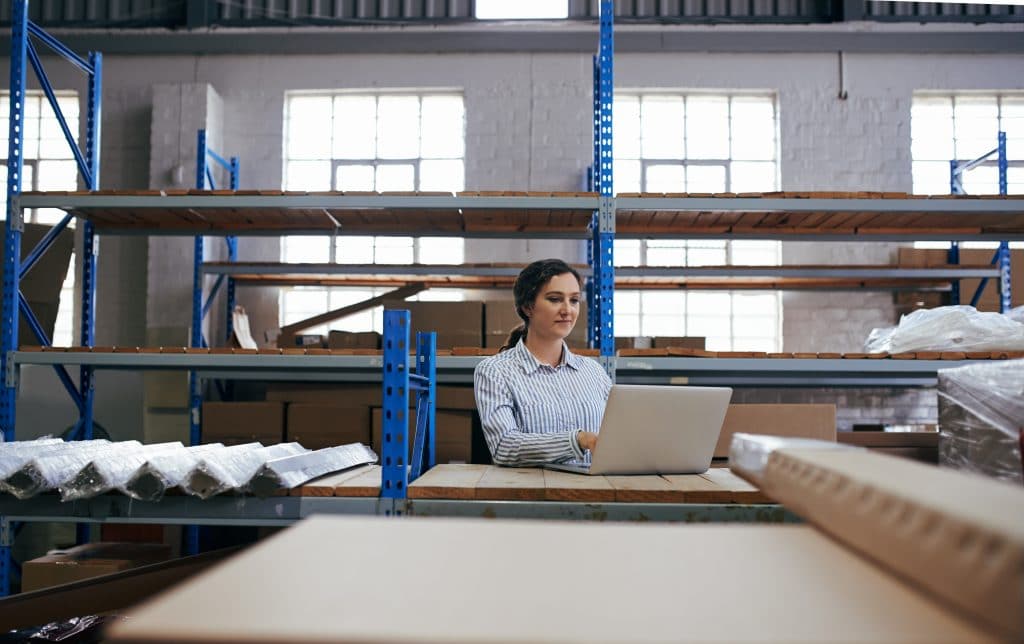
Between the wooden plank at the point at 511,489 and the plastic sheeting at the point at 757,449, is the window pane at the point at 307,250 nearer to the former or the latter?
the wooden plank at the point at 511,489

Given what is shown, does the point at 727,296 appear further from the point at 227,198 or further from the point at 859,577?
the point at 859,577

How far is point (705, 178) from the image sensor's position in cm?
766

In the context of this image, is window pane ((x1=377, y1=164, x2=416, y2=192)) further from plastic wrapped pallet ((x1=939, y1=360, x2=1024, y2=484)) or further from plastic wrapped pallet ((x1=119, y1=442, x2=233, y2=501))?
plastic wrapped pallet ((x1=939, y1=360, x2=1024, y2=484))

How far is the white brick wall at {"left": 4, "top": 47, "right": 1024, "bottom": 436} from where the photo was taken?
737cm

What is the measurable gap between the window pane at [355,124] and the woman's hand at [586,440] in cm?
556

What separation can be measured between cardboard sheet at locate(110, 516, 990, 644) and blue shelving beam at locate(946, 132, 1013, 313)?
241 inches

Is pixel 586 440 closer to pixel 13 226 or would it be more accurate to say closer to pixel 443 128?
pixel 13 226

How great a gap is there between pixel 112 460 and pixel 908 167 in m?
6.99

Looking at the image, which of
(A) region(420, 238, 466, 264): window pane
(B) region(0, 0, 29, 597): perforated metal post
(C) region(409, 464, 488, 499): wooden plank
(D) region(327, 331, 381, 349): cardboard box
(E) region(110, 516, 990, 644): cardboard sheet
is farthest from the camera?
(A) region(420, 238, 466, 264): window pane

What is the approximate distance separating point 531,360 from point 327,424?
2.86 metres

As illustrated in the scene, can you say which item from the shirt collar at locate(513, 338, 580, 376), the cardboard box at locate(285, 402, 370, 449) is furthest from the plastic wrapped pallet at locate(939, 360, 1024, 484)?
the cardboard box at locate(285, 402, 370, 449)

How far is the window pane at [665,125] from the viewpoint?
302 inches

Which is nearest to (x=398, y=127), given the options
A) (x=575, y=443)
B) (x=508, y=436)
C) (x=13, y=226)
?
(x=13, y=226)

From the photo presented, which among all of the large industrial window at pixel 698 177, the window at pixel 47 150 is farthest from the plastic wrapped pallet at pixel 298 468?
the window at pixel 47 150
